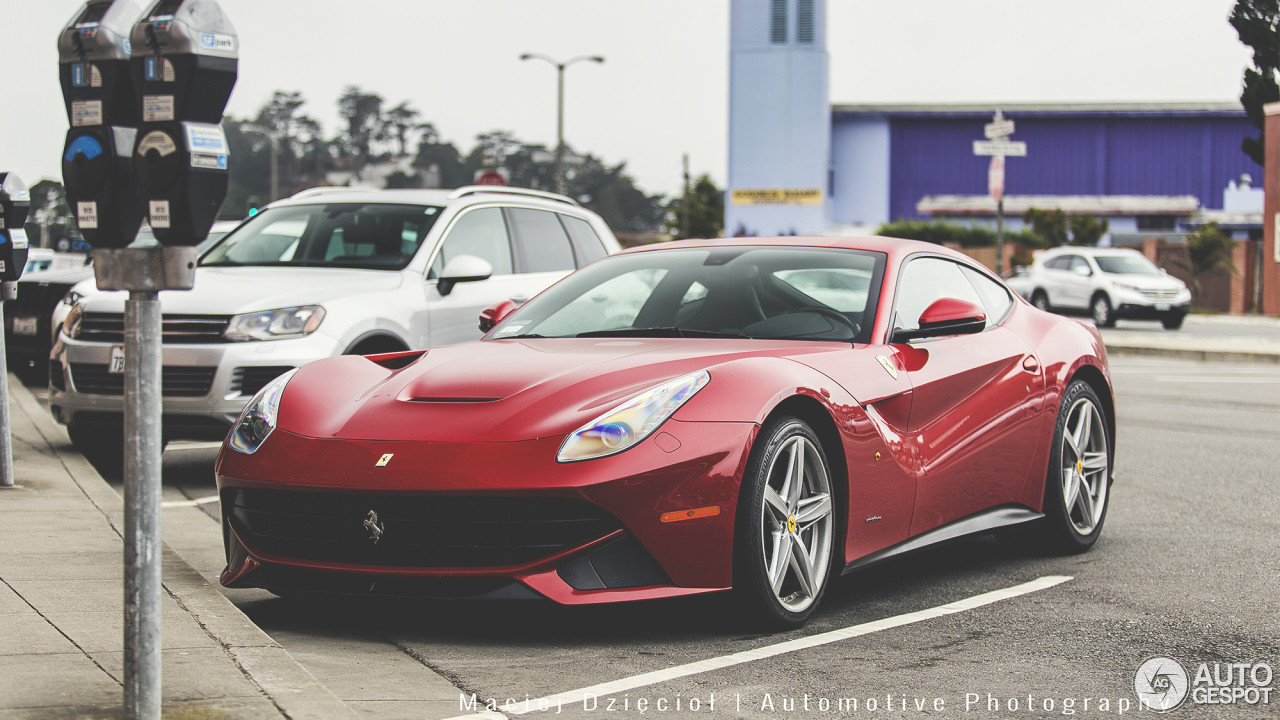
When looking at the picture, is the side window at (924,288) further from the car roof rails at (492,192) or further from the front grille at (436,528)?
the car roof rails at (492,192)

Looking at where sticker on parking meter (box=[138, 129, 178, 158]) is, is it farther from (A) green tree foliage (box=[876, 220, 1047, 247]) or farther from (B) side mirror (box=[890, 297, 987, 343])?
(A) green tree foliage (box=[876, 220, 1047, 247])

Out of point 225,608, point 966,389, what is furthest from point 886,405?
point 225,608

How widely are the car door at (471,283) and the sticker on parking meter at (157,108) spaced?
539cm

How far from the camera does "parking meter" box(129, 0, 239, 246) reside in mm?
2992

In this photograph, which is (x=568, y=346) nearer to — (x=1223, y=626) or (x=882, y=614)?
(x=882, y=614)

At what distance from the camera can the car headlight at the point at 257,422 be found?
4.66 m

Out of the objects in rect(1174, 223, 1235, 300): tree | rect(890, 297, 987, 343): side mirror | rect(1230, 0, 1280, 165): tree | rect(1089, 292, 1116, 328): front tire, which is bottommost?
rect(1089, 292, 1116, 328): front tire

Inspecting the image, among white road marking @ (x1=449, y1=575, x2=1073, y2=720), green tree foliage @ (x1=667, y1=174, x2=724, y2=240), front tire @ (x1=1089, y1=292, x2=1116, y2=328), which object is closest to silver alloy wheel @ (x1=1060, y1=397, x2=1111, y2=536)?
white road marking @ (x1=449, y1=575, x2=1073, y2=720)

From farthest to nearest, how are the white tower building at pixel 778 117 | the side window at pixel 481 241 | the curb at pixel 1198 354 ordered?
1. the white tower building at pixel 778 117
2. the curb at pixel 1198 354
3. the side window at pixel 481 241

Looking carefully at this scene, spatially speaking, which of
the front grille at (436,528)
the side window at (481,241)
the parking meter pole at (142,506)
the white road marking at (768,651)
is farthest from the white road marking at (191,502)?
the parking meter pole at (142,506)

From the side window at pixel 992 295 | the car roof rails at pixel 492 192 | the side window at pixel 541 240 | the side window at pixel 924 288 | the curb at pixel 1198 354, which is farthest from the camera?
the curb at pixel 1198 354

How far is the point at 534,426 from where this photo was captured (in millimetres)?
4254

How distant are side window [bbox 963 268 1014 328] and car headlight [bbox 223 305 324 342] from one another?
3602mm

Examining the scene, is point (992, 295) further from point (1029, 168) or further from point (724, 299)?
point (1029, 168)
